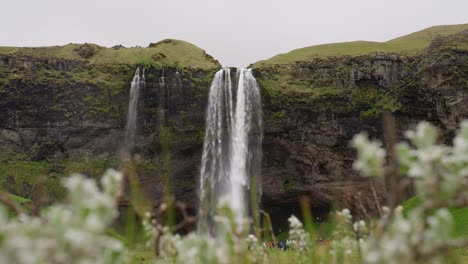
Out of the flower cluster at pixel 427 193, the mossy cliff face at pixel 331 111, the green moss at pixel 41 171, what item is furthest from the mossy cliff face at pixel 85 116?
the flower cluster at pixel 427 193

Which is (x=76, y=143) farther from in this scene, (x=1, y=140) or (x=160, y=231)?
(x=160, y=231)

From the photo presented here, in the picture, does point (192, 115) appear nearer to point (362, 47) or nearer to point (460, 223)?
point (362, 47)

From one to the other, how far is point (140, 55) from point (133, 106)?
758 centimetres

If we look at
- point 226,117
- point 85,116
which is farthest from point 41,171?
point 226,117

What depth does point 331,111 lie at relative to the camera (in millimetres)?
36719

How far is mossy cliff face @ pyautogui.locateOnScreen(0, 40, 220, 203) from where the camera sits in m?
37.4

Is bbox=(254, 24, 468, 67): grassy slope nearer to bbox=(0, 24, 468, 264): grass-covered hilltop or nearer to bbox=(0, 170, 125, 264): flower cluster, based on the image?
bbox=(0, 24, 468, 264): grass-covered hilltop

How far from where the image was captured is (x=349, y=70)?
37125mm

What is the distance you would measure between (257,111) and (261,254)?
3290 centimetres

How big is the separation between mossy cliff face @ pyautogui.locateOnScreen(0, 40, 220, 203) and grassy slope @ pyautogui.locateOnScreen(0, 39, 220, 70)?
78 cm

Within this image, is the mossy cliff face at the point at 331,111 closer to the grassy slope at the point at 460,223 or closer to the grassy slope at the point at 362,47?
the grassy slope at the point at 362,47

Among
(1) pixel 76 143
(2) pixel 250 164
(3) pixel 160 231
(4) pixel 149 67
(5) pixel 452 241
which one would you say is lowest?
(2) pixel 250 164

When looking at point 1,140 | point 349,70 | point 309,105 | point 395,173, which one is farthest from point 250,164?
point 395,173

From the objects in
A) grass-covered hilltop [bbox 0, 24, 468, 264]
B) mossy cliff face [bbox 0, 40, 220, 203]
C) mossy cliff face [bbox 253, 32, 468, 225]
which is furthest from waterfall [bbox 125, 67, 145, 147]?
mossy cliff face [bbox 253, 32, 468, 225]
